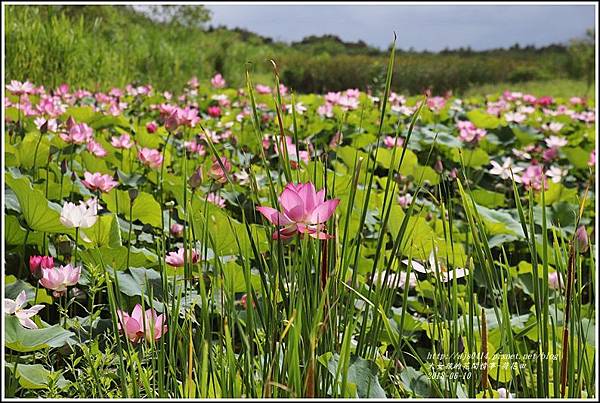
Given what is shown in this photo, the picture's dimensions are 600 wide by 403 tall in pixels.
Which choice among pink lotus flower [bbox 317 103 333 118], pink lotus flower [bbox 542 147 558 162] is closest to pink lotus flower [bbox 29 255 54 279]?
pink lotus flower [bbox 542 147 558 162]

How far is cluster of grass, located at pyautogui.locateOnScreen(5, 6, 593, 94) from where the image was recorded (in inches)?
177

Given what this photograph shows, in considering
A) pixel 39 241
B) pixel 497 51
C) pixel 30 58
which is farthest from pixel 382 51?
pixel 39 241

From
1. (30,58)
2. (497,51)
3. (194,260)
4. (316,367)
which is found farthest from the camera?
(497,51)

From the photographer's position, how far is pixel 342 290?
87cm

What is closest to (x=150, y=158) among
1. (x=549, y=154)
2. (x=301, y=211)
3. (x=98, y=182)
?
(x=98, y=182)

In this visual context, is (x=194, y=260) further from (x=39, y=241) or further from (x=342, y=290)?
(x=39, y=241)

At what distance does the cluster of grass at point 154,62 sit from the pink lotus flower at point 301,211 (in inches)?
6.1

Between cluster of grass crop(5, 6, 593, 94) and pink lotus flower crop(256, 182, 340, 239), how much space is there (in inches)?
6.1

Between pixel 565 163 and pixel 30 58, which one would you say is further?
pixel 30 58

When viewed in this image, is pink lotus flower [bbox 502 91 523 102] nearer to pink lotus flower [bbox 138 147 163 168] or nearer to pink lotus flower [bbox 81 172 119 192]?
pink lotus flower [bbox 138 147 163 168]

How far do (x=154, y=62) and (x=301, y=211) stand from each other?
6.50 meters

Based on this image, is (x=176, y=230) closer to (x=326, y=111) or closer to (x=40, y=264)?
(x=40, y=264)

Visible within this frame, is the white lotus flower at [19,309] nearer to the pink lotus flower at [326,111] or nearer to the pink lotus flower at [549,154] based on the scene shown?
the pink lotus flower at [549,154]

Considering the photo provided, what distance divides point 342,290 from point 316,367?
13 centimetres
